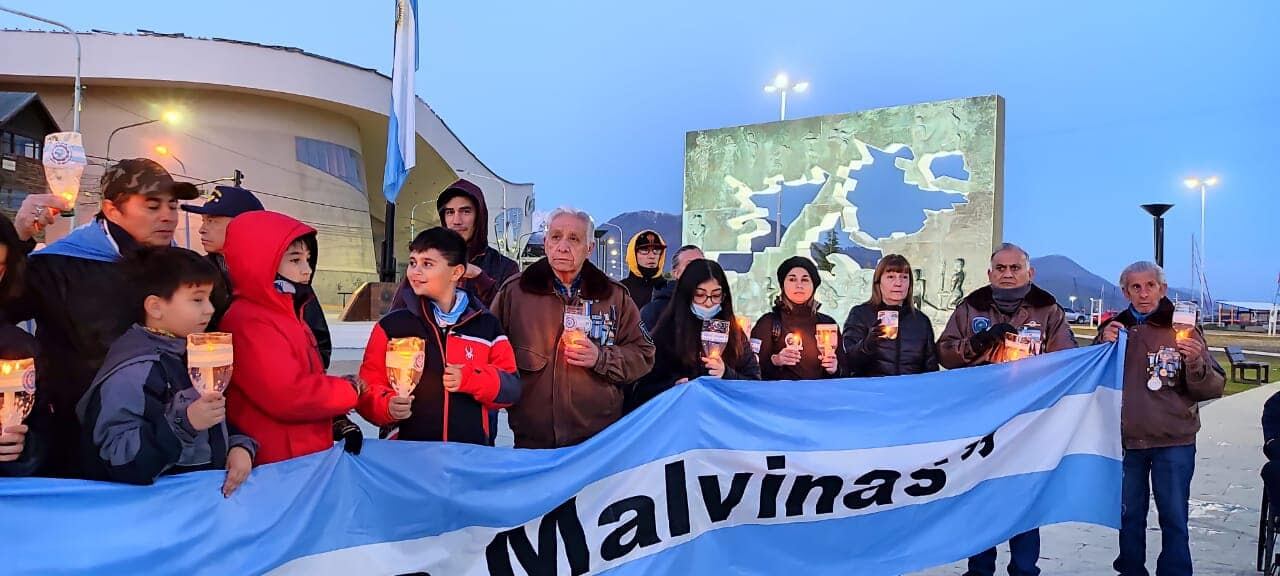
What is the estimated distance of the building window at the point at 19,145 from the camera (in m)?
27.5

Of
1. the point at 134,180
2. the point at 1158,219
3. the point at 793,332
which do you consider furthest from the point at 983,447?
the point at 1158,219

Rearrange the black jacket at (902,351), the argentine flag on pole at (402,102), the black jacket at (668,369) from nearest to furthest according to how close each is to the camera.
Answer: the black jacket at (668,369), the black jacket at (902,351), the argentine flag on pole at (402,102)

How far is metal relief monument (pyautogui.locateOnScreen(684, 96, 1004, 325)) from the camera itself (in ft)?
57.3

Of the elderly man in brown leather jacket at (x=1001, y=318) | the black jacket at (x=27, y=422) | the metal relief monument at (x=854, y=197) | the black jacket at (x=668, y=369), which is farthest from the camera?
the metal relief monument at (x=854, y=197)

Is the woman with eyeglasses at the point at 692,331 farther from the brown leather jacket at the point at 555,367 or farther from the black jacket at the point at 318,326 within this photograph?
the black jacket at the point at 318,326

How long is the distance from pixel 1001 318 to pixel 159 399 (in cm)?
402

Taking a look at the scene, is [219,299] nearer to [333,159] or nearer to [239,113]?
[239,113]

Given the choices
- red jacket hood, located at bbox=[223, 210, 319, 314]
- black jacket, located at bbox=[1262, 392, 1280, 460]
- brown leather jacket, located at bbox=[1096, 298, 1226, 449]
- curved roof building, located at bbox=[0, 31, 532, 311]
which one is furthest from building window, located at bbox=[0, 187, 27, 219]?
black jacket, located at bbox=[1262, 392, 1280, 460]

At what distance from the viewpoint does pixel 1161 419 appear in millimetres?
4098

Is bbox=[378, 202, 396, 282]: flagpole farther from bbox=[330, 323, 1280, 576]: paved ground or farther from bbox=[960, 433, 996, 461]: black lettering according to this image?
bbox=[960, 433, 996, 461]: black lettering

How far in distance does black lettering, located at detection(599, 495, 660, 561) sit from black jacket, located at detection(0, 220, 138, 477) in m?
1.68

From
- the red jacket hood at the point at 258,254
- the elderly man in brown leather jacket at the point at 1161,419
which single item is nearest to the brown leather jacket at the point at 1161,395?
the elderly man in brown leather jacket at the point at 1161,419

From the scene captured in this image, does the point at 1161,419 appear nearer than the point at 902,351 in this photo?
Yes

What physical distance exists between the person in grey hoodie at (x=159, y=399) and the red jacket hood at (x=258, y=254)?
0.23 meters
